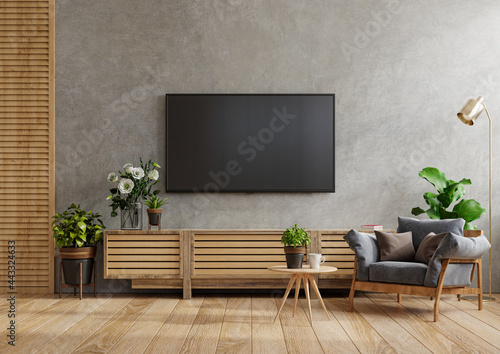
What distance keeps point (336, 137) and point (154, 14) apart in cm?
219

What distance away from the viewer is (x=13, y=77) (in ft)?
17.5

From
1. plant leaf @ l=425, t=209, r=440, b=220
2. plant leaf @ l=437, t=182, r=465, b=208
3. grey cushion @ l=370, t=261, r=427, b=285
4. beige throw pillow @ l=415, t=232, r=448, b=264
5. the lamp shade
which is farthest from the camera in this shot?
plant leaf @ l=425, t=209, r=440, b=220

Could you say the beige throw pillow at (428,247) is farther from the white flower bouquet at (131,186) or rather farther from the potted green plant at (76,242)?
the potted green plant at (76,242)

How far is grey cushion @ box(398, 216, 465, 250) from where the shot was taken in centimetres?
457

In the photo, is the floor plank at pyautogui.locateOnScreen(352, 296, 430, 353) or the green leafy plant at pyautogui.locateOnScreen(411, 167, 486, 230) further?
the green leafy plant at pyautogui.locateOnScreen(411, 167, 486, 230)

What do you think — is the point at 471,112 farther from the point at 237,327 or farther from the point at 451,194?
the point at 237,327

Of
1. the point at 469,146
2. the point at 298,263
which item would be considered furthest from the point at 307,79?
the point at 298,263

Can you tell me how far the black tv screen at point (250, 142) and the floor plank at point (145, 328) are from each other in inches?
47.4

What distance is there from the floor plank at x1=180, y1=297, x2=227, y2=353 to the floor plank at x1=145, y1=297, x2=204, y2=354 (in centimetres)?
4

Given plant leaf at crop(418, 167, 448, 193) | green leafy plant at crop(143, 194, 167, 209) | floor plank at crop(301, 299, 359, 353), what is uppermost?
plant leaf at crop(418, 167, 448, 193)

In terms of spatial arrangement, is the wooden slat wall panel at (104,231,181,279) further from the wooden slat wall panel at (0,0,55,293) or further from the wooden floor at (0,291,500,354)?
the wooden slat wall panel at (0,0,55,293)

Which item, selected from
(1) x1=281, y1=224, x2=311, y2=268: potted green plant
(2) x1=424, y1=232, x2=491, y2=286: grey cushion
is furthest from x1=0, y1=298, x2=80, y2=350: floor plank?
(2) x1=424, y1=232, x2=491, y2=286: grey cushion

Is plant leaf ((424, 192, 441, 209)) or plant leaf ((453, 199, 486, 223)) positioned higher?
plant leaf ((424, 192, 441, 209))

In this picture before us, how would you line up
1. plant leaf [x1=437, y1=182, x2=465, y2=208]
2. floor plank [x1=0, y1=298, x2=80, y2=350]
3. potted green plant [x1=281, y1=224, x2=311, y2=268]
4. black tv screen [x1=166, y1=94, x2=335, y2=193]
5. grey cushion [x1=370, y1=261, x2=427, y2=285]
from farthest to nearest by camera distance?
black tv screen [x1=166, y1=94, x2=335, y2=193] < plant leaf [x1=437, y1=182, x2=465, y2=208] < grey cushion [x1=370, y1=261, x2=427, y2=285] < potted green plant [x1=281, y1=224, x2=311, y2=268] < floor plank [x1=0, y1=298, x2=80, y2=350]
